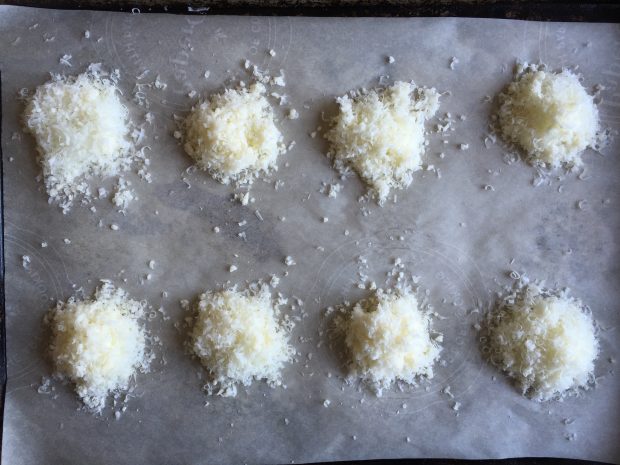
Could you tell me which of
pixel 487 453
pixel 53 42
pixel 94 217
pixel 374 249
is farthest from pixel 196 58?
pixel 487 453

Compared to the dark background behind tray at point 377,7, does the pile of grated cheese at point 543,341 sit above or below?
below

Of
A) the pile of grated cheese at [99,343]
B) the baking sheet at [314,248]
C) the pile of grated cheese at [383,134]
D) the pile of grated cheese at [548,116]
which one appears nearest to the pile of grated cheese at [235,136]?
the baking sheet at [314,248]

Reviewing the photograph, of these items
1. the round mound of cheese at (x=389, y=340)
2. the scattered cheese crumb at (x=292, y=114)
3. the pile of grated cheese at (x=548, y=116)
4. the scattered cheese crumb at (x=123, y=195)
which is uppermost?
the pile of grated cheese at (x=548, y=116)

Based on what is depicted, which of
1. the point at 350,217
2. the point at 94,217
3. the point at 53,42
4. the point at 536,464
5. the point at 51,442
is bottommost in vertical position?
the point at 51,442

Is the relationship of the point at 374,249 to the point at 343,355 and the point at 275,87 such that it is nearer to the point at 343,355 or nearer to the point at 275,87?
the point at 343,355

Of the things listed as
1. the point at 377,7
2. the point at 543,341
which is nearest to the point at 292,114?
the point at 377,7

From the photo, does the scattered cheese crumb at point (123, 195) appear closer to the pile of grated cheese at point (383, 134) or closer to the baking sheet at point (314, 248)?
the baking sheet at point (314, 248)
